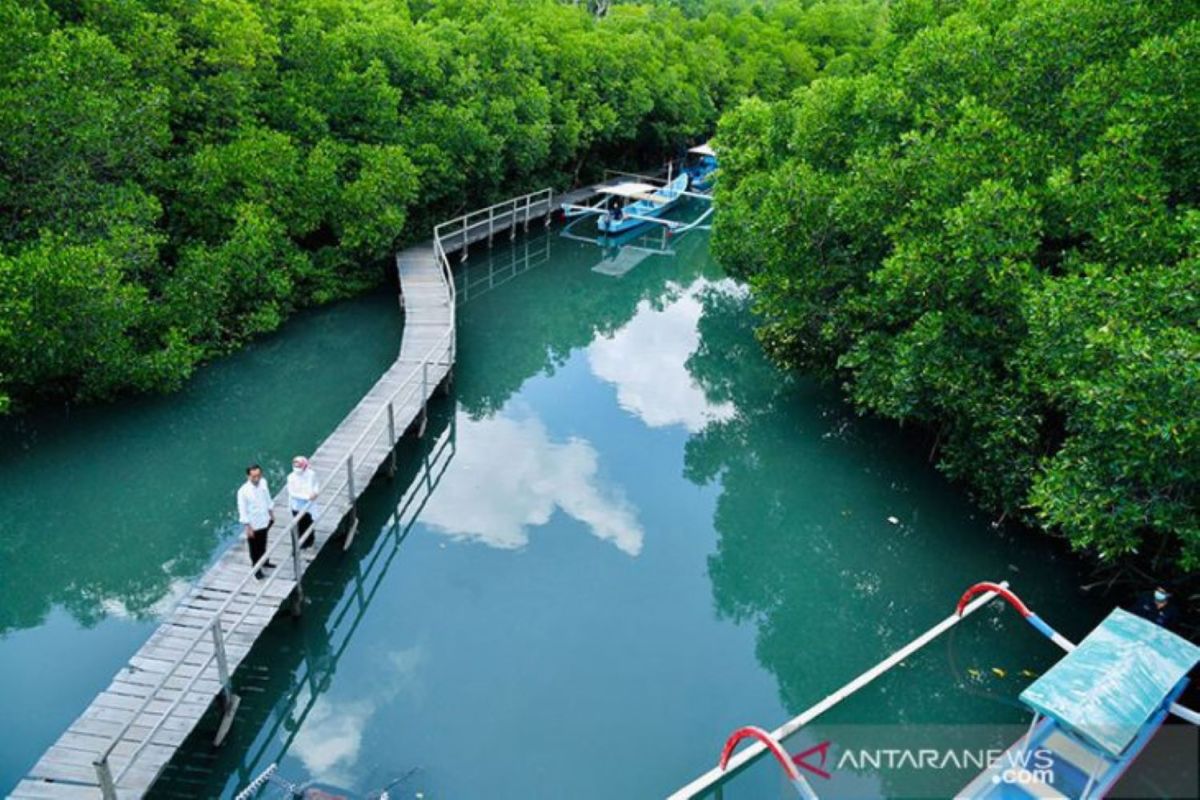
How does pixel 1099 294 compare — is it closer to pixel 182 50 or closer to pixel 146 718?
pixel 146 718

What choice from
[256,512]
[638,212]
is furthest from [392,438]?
[638,212]

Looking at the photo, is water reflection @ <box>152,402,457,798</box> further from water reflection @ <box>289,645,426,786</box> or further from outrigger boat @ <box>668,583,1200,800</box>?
outrigger boat @ <box>668,583,1200,800</box>

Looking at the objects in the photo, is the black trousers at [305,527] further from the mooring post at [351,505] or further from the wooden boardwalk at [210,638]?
the mooring post at [351,505]

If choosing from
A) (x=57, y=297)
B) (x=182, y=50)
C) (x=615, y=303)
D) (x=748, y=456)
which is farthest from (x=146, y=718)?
(x=615, y=303)

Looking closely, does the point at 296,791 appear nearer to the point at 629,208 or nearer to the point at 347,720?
the point at 347,720

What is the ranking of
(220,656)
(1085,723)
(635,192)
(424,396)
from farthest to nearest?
(635,192) → (424,396) → (220,656) → (1085,723)

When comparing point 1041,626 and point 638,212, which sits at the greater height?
point 1041,626
